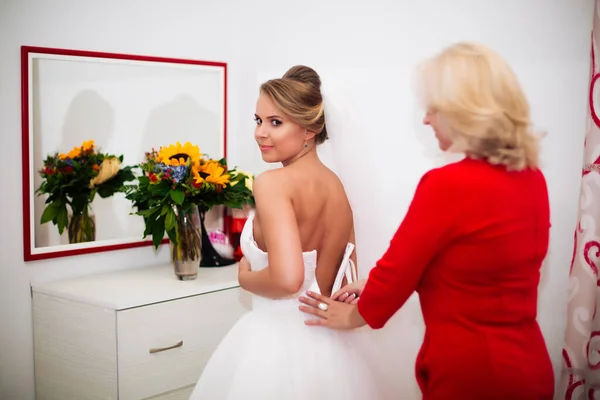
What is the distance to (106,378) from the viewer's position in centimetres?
211

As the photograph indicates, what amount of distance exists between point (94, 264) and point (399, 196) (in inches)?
50.8

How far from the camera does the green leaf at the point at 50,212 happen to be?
232 centimetres

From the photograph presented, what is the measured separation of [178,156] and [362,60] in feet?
2.70

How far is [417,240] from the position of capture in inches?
47.9

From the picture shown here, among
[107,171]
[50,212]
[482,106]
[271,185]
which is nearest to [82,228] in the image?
[50,212]

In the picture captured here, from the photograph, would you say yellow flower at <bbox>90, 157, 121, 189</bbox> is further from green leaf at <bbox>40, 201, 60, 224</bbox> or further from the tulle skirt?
the tulle skirt

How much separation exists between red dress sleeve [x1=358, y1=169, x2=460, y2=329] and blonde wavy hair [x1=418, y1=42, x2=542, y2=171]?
99mm

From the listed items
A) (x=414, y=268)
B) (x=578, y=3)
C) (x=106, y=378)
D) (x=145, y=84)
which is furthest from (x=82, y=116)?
(x=578, y=3)

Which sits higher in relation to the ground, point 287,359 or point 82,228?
point 82,228

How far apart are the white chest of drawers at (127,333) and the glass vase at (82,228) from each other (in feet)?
0.54

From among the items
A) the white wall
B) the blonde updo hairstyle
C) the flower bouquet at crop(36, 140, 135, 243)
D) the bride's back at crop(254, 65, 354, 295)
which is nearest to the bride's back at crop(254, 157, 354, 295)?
the bride's back at crop(254, 65, 354, 295)

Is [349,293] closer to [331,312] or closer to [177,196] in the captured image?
[331,312]

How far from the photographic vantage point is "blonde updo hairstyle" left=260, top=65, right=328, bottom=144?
1.72 m

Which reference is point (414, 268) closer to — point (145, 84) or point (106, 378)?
point (106, 378)
